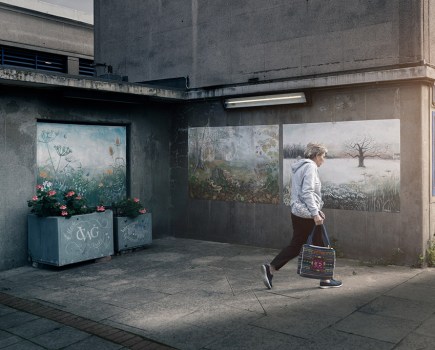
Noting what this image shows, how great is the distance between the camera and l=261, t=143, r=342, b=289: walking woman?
676 centimetres

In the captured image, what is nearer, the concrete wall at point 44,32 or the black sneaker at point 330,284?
the black sneaker at point 330,284

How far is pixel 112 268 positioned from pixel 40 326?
292 centimetres

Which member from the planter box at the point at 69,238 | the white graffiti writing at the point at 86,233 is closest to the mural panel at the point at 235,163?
the planter box at the point at 69,238

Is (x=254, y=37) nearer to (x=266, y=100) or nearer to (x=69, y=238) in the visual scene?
(x=266, y=100)

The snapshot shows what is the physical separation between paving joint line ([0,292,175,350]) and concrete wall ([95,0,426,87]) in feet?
20.0

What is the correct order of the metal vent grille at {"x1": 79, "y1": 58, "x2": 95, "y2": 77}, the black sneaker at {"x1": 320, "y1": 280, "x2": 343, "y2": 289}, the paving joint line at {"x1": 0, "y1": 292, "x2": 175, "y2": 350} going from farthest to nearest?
the metal vent grille at {"x1": 79, "y1": 58, "x2": 95, "y2": 77}, the black sneaker at {"x1": 320, "y1": 280, "x2": 343, "y2": 289}, the paving joint line at {"x1": 0, "y1": 292, "x2": 175, "y2": 350}

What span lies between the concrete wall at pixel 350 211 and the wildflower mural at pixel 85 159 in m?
1.62

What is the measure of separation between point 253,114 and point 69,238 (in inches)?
176

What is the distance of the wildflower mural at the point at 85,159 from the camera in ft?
30.5

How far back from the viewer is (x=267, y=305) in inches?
245

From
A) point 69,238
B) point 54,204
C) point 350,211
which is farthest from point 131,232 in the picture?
point 350,211

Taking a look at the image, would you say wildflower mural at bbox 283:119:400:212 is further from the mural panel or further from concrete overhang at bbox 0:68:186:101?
concrete overhang at bbox 0:68:186:101

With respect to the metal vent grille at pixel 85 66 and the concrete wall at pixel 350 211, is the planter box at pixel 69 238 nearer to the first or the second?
the concrete wall at pixel 350 211

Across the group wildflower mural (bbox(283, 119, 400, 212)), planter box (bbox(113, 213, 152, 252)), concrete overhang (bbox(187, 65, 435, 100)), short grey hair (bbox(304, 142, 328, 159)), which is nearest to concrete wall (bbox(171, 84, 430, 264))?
wildflower mural (bbox(283, 119, 400, 212))
